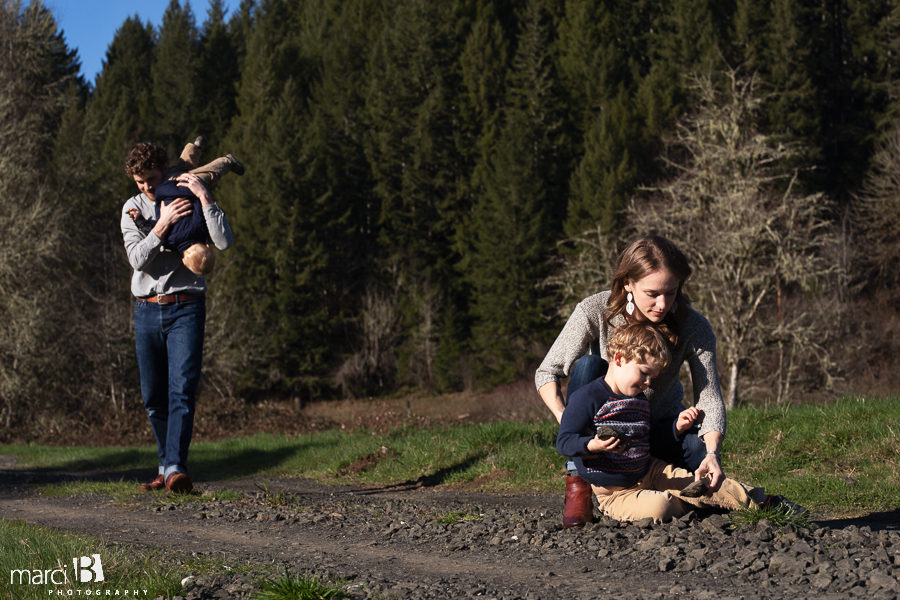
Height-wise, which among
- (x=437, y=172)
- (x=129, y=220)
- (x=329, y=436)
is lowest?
(x=329, y=436)

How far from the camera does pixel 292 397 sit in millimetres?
43656

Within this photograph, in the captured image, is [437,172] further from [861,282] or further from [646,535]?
[646,535]

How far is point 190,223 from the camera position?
668 cm

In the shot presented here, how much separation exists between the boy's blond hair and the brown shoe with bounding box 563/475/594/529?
27.6 inches

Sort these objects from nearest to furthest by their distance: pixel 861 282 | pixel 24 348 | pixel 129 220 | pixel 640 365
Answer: pixel 640 365 < pixel 129 220 < pixel 24 348 < pixel 861 282

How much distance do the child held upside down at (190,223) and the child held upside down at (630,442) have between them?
3126 millimetres

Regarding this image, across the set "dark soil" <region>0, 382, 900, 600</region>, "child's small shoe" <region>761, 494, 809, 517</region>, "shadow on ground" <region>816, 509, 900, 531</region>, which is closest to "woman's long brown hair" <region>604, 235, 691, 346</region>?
"child's small shoe" <region>761, 494, 809, 517</region>

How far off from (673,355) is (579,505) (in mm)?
953

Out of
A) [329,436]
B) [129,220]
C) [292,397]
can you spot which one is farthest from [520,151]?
[129,220]

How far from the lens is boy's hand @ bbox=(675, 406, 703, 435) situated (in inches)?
183

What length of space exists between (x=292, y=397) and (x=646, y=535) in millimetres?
40375

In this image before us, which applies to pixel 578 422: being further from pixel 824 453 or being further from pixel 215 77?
pixel 215 77

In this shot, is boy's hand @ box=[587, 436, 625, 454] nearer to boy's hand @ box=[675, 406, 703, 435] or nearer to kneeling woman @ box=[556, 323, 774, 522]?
kneeling woman @ box=[556, 323, 774, 522]

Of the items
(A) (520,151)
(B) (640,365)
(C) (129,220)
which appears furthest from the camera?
(A) (520,151)
